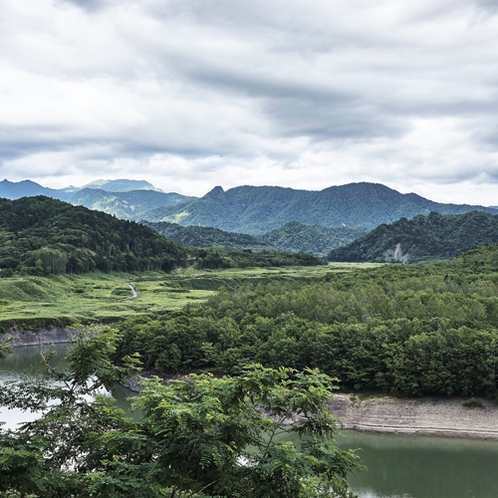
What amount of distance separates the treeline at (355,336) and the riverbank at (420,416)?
1.41 m

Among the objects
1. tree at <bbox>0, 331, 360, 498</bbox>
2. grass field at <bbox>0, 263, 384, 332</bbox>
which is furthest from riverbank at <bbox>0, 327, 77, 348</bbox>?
tree at <bbox>0, 331, 360, 498</bbox>

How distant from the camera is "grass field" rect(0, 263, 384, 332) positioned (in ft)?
342

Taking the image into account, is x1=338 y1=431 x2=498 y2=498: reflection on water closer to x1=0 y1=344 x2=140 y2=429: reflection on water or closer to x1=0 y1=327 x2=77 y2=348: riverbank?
x1=0 y1=344 x2=140 y2=429: reflection on water

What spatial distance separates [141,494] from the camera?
13945 mm

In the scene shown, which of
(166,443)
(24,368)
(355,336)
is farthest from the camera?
(24,368)

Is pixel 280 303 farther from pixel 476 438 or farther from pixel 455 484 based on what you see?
pixel 455 484

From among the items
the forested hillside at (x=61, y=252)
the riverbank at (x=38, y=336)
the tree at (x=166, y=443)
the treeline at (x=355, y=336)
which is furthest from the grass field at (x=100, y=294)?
the tree at (x=166, y=443)

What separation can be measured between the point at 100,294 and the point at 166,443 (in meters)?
128

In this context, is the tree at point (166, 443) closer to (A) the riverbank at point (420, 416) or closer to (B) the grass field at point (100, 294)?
(A) the riverbank at point (420, 416)

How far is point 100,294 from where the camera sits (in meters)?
138

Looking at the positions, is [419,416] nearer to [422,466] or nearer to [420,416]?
[420,416]

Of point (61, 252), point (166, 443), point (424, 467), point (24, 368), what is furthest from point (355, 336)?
point (61, 252)

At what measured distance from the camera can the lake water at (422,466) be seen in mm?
39250

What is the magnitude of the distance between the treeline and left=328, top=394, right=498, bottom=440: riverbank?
1.41 m
